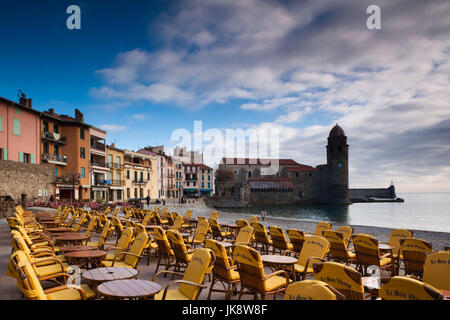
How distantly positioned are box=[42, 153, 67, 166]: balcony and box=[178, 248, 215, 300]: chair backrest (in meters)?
33.6

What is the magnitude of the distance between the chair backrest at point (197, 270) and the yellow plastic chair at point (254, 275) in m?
0.49

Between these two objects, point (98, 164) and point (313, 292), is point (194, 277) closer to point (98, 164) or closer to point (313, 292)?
point (313, 292)

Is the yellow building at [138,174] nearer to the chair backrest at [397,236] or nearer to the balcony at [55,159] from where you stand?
the balcony at [55,159]

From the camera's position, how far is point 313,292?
2.52 metres

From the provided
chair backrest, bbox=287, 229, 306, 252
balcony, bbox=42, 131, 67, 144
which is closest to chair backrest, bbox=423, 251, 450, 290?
chair backrest, bbox=287, 229, 306, 252

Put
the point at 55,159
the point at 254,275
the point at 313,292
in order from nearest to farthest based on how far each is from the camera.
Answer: the point at 313,292 < the point at 254,275 < the point at 55,159

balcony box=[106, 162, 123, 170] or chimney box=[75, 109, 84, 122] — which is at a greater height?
chimney box=[75, 109, 84, 122]

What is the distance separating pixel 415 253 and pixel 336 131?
3272 inches

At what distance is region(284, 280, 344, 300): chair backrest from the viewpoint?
244cm

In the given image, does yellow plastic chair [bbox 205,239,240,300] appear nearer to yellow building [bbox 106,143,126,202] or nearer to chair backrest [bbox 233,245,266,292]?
chair backrest [bbox 233,245,266,292]

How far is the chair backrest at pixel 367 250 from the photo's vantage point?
5.72 metres

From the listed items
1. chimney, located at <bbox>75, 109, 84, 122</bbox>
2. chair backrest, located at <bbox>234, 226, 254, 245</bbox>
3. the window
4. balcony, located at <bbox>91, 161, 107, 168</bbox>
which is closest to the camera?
chair backrest, located at <bbox>234, 226, 254, 245</bbox>

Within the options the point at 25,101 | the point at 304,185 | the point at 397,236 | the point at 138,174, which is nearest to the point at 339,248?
the point at 397,236

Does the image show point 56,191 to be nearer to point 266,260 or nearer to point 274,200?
point 266,260
